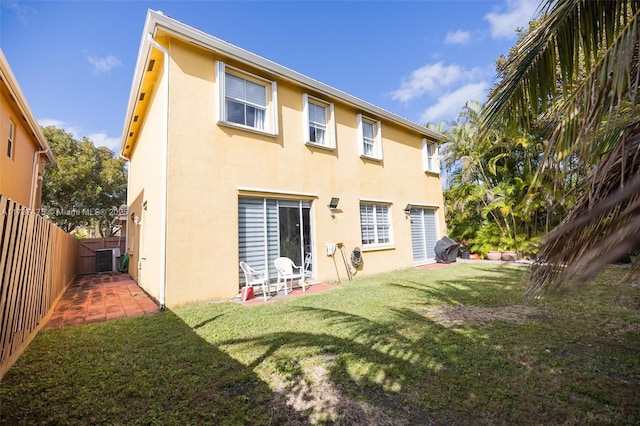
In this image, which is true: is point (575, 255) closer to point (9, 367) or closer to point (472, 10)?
point (9, 367)

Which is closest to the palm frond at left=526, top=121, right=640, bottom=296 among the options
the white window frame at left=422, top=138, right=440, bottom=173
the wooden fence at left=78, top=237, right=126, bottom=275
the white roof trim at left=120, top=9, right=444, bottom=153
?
the white roof trim at left=120, top=9, right=444, bottom=153

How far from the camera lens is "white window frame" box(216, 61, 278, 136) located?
300 inches

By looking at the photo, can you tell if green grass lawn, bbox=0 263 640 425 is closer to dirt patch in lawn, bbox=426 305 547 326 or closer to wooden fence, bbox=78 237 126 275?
dirt patch in lawn, bbox=426 305 547 326

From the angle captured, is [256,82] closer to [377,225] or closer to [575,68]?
[377,225]

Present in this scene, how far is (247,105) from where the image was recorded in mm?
8383

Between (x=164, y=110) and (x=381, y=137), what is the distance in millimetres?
8471

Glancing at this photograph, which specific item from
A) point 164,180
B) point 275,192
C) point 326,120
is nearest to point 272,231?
point 275,192

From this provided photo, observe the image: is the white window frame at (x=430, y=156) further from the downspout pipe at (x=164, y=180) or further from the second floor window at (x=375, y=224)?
the downspout pipe at (x=164, y=180)

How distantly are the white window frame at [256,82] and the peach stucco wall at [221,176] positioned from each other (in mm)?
151

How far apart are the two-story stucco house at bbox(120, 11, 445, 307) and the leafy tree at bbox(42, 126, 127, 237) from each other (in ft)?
47.6

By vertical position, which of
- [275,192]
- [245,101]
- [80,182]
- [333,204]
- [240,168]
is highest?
[80,182]

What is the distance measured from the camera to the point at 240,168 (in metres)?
7.91

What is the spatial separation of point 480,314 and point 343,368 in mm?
3474

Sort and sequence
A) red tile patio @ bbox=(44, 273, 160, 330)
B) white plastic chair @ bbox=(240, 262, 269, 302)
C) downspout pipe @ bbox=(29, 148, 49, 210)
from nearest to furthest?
red tile patio @ bbox=(44, 273, 160, 330) → white plastic chair @ bbox=(240, 262, 269, 302) → downspout pipe @ bbox=(29, 148, 49, 210)
